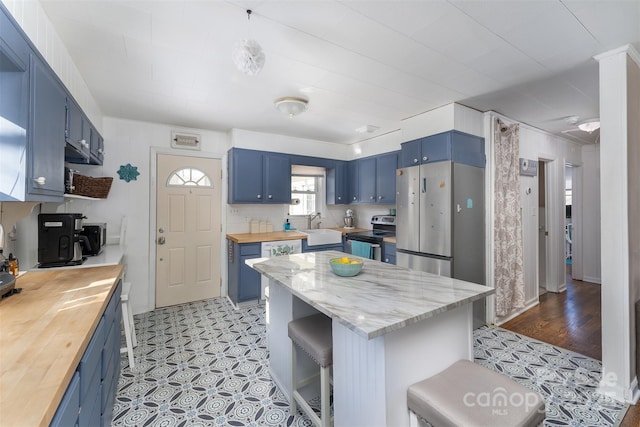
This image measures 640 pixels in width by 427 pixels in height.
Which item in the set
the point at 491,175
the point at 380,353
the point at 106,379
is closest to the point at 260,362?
the point at 106,379

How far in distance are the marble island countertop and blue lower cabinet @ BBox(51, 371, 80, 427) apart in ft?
2.92

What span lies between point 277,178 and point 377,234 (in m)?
1.77

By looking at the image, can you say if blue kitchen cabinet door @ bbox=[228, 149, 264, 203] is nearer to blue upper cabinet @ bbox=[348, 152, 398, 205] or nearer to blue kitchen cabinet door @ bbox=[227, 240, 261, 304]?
blue kitchen cabinet door @ bbox=[227, 240, 261, 304]

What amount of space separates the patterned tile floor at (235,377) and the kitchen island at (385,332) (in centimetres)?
80

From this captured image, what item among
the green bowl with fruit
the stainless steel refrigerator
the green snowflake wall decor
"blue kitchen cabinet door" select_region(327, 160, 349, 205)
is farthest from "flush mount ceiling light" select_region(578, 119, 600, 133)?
the green snowflake wall decor

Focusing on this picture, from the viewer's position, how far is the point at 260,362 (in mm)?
2451

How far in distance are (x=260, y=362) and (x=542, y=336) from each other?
2.92 metres

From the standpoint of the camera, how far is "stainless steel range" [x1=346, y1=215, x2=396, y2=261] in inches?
155

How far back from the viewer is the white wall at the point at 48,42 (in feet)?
4.42

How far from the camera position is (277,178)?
13.9ft

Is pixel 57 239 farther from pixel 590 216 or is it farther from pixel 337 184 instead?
pixel 590 216

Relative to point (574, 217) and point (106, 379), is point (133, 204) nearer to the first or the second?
point (106, 379)

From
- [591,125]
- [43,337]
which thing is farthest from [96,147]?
[591,125]

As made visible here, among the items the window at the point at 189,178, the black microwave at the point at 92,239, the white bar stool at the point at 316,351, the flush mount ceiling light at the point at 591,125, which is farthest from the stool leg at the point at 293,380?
the flush mount ceiling light at the point at 591,125
